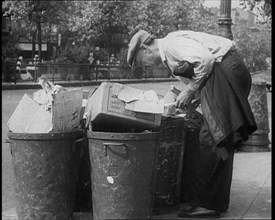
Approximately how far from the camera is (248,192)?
5637mm

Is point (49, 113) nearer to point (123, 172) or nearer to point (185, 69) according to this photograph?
point (123, 172)

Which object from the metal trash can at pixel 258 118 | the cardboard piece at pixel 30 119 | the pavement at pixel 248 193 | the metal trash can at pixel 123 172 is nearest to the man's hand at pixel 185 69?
the metal trash can at pixel 123 172

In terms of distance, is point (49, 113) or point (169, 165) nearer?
point (49, 113)

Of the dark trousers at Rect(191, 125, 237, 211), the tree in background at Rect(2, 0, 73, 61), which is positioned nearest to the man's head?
the dark trousers at Rect(191, 125, 237, 211)

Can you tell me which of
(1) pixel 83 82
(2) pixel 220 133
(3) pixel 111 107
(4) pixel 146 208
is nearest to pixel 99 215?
(4) pixel 146 208

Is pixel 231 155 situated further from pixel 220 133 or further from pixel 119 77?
pixel 119 77

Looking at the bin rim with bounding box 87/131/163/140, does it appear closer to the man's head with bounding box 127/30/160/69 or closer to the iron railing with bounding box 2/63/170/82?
the man's head with bounding box 127/30/160/69

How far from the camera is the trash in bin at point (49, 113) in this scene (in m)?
4.21

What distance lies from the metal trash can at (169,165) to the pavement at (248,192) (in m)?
0.11

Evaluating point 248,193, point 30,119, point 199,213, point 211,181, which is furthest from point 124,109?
point 248,193

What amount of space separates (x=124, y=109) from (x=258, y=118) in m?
4.84

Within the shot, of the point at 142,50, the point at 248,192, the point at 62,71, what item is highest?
the point at 142,50

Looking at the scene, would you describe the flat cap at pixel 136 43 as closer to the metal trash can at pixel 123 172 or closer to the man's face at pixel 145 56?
the man's face at pixel 145 56

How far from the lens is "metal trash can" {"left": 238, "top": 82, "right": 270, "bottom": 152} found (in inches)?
332
